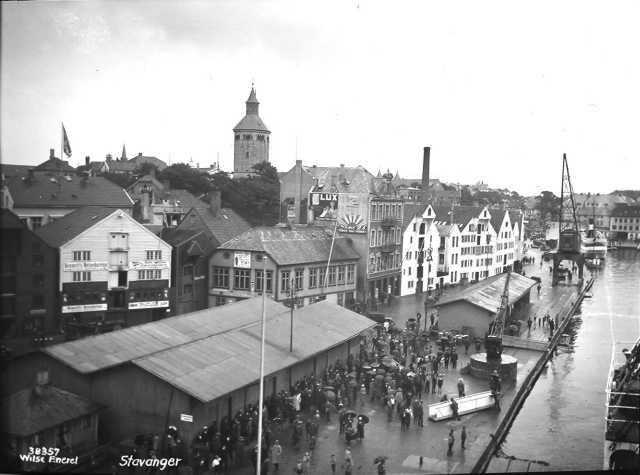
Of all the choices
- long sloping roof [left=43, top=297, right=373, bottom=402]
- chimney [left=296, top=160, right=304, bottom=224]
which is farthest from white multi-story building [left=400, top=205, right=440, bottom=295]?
long sloping roof [left=43, top=297, right=373, bottom=402]

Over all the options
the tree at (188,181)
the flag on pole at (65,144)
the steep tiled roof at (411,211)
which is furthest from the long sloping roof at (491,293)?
the tree at (188,181)

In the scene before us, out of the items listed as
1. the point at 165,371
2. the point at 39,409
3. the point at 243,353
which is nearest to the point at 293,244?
the point at 243,353

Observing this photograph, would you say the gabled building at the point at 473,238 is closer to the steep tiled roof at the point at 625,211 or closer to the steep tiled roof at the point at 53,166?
the steep tiled roof at the point at 625,211

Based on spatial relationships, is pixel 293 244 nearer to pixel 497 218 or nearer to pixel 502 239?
pixel 497 218

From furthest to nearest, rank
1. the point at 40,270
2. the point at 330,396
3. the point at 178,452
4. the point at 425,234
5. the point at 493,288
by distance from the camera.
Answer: the point at 425,234, the point at 493,288, the point at 40,270, the point at 330,396, the point at 178,452

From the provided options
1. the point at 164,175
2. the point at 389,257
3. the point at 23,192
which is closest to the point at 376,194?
the point at 389,257

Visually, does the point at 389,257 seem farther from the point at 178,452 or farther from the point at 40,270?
the point at 178,452

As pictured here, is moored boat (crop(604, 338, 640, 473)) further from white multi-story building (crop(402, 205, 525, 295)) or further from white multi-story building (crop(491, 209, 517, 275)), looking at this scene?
white multi-story building (crop(491, 209, 517, 275))
